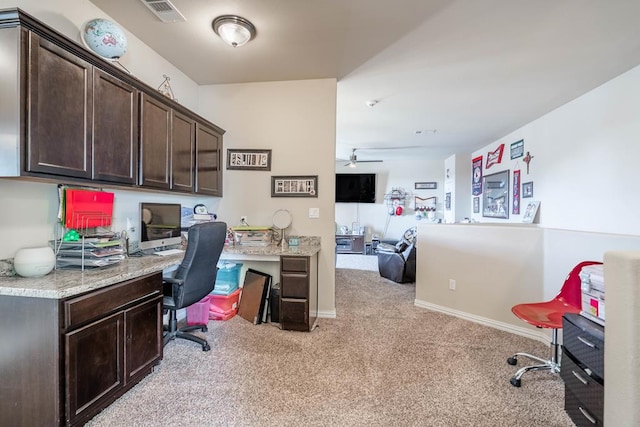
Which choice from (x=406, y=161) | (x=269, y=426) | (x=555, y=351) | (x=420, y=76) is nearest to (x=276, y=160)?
(x=420, y=76)

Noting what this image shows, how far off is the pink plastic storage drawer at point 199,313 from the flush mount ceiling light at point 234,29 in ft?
8.08

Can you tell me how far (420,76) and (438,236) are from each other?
187 centimetres

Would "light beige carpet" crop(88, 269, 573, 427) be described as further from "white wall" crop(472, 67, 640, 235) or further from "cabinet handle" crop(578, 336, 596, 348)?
"white wall" crop(472, 67, 640, 235)

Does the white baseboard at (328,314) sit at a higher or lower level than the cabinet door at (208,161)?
lower

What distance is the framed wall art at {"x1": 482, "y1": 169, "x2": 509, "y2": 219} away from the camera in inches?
201

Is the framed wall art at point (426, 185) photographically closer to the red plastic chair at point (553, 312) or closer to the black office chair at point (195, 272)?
the red plastic chair at point (553, 312)

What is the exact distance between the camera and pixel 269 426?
1.63 m

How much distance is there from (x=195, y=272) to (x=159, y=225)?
672 millimetres

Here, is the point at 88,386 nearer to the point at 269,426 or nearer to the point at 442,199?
the point at 269,426

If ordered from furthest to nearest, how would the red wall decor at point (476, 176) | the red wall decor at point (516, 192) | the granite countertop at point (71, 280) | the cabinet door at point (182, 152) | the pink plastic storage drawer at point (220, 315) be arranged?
the red wall decor at point (476, 176)
the red wall decor at point (516, 192)
the pink plastic storage drawer at point (220, 315)
the cabinet door at point (182, 152)
the granite countertop at point (71, 280)

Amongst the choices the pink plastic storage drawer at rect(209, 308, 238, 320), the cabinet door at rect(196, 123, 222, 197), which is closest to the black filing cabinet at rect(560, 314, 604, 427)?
the pink plastic storage drawer at rect(209, 308, 238, 320)

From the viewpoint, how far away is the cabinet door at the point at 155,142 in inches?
89.0

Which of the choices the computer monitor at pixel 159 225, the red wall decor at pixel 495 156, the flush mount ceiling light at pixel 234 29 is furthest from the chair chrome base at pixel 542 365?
the red wall decor at pixel 495 156

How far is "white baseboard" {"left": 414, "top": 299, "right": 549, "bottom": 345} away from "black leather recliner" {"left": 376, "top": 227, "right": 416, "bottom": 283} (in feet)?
3.39
